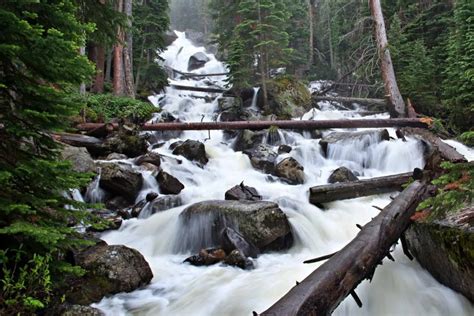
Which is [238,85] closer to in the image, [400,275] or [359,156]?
[359,156]

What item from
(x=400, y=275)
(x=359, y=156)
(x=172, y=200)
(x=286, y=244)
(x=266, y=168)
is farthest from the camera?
(x=359, y=156)

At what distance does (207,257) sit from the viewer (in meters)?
6.43

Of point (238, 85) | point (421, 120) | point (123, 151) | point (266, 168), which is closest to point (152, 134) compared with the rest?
point (123, 151)

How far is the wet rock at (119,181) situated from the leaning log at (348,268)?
6671 mm

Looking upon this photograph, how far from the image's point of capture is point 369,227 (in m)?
4.22

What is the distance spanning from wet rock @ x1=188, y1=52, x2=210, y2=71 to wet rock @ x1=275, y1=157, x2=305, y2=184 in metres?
31.6

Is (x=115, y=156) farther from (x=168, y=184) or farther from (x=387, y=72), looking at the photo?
(x=387, y=72)

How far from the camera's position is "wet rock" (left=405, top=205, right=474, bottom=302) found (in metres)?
3.58

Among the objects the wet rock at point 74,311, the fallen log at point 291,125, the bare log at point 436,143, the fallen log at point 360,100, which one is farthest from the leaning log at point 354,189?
the fallen log at point 360,100

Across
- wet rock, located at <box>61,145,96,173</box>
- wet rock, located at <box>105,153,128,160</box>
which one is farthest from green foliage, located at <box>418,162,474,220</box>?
wet rock, located at <box>105,153,128,160</box>

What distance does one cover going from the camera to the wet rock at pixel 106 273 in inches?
183

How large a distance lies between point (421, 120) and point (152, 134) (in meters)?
11.0

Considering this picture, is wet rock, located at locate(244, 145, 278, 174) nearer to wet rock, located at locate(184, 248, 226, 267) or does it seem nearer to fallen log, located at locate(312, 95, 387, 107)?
wet rock, located at locate(184, 248, 226, 267)

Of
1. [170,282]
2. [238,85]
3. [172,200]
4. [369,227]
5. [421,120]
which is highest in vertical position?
[238,85]
